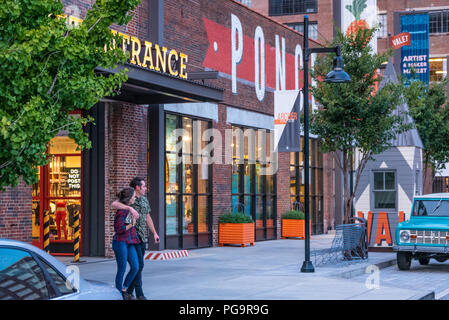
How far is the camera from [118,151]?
63.2 feet

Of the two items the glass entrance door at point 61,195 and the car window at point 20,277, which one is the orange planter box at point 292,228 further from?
the car window at point 20,277

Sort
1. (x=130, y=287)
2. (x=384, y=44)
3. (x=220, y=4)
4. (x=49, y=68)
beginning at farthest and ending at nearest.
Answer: (x=384, y=44) < (x=220, y=4) < (x=130, y=287) < (x=49, y=68)

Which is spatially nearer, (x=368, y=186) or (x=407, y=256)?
(x=407, y=256)

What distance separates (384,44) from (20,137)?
Result: 190 ft

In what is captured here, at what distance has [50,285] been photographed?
547cm

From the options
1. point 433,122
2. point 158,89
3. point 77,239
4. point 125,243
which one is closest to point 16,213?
point 77,239

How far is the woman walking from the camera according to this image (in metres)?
10.9

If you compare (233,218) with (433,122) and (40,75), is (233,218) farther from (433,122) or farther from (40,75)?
(40,75)

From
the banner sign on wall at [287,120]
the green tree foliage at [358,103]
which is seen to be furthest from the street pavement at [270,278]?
the banner sign on wall at [287,120]

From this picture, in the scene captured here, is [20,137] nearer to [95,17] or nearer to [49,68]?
[49,68]

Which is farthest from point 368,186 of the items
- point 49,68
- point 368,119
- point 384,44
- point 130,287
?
point 384,44

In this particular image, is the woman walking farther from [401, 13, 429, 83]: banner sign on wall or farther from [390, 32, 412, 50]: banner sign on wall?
[401, 13, 429, 83]: banner sign on wall

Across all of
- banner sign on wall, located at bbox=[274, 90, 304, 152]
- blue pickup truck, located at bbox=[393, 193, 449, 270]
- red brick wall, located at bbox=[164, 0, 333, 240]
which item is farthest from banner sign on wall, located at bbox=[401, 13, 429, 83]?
banner sign on wall, located at bbox=[274, 90, 304, 152]

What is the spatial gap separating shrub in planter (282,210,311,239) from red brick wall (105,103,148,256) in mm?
10526
